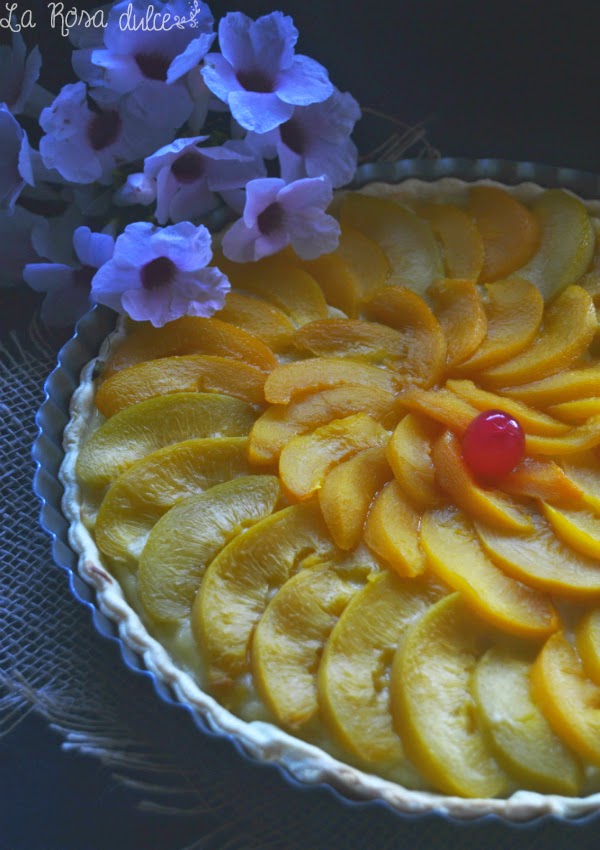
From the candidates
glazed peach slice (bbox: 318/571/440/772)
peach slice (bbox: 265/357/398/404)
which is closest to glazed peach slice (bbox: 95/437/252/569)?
peach slice (bbox: 265/357/398/404)

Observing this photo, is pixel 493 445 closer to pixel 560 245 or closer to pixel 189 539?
pixel 189 539

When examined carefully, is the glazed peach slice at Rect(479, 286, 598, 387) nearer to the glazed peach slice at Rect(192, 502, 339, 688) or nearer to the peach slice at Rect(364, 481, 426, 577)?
the peach slice at Rect(364, 481, 426, 577)

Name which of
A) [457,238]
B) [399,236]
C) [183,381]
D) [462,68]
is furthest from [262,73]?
[462,68]

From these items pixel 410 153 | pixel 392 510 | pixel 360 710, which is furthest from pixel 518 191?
pixel 360 710

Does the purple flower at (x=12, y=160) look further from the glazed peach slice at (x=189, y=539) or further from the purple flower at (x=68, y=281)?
the glazed peach slice at (x=189, y=539)

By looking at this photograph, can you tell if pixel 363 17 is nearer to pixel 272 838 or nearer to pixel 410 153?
pixel 410 153

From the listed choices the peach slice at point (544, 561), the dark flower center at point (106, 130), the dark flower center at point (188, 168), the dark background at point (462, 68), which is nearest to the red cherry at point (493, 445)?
the peach slice at point (544, 561)
